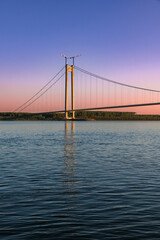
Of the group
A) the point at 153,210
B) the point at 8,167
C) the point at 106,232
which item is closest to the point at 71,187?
the point at 153,210

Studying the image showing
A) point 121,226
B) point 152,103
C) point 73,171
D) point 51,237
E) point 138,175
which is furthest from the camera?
point 152,103

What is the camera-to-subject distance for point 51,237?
17.2 feet

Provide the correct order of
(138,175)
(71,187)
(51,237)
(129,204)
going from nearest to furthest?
(51,237) < (129,204) < (71,187) < (138,175)

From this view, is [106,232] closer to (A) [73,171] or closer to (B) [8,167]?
(A) [73,171]

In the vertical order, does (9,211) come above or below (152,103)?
below

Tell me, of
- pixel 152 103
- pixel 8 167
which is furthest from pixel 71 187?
pixel 152 103

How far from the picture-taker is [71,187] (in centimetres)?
914

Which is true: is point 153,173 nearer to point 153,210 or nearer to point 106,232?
point 153,210

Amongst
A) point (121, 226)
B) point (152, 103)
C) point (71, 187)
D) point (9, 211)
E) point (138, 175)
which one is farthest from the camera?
point (152, 103)

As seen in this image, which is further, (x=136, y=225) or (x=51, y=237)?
(x=136, y=225)

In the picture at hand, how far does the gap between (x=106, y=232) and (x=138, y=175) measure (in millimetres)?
5898

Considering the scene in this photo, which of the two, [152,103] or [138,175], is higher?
[152,103]

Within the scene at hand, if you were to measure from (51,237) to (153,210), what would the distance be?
260 centimetres

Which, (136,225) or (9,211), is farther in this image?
(9,211)
